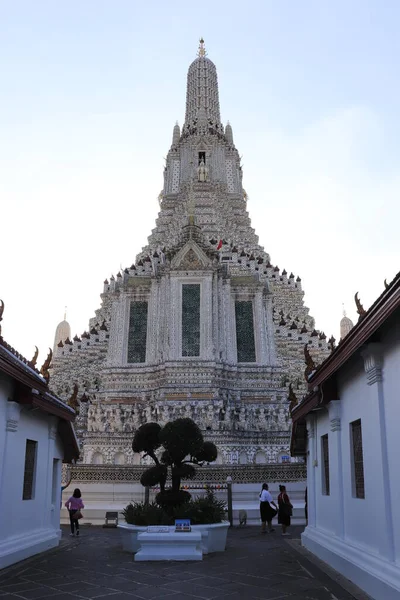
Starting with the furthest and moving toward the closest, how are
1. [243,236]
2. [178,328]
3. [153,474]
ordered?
1. [243,236]
2. [178,328]
3. [153,474]

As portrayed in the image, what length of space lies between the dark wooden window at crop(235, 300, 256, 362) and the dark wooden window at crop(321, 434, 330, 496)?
22711 millimetres

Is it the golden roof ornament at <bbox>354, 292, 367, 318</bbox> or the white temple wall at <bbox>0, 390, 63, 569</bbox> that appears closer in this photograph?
the golden roof ornament at <bbox>354, 292, 367, 318</bbox>

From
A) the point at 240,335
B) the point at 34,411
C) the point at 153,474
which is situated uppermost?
the point at 240,335

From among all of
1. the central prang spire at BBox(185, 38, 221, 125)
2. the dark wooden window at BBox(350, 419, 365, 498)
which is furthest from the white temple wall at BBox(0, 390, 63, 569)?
the central prang spire at BBox(185, 38, 221, 125)

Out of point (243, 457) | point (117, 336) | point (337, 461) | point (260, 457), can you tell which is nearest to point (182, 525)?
point (337, 461)

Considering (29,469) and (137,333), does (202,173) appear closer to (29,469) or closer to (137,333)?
(137,333)

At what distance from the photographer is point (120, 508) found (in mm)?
18344

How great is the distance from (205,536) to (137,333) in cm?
2443

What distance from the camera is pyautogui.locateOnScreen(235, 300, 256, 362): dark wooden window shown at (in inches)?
1347

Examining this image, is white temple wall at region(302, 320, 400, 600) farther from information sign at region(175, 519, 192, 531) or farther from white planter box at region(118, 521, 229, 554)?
information sign at region(175, 519, 192, 531)

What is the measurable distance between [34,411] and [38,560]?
269 cm

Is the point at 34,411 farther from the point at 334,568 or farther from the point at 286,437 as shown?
the point at 286,437

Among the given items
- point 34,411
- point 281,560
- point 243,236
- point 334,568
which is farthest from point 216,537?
point 243,236

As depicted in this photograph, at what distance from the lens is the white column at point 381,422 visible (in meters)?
6.77
